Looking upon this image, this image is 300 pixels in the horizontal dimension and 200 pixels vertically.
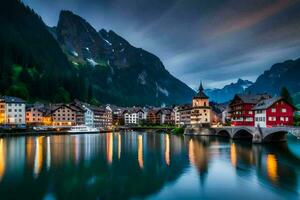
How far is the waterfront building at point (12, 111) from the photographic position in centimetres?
15375

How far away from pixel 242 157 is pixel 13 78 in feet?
565

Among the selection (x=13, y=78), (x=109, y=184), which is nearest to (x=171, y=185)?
(x=109, y=184)

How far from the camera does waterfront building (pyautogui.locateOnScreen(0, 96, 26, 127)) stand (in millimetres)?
153750

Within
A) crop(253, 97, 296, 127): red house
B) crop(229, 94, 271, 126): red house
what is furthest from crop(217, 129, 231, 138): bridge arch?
crop(253, 97, 296, 127): red house

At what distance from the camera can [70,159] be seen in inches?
2250

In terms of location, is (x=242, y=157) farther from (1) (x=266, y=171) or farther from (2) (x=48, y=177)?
(2) (x=48, y=177)

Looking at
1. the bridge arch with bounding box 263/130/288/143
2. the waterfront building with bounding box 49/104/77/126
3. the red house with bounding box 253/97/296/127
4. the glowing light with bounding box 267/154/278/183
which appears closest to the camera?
the glowing light with bounding box 267/154/278/183

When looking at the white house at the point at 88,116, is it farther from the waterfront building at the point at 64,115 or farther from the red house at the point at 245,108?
the red house at the point at 245,108

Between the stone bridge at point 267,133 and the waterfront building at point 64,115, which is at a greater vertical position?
the waterfront building at point 64,115

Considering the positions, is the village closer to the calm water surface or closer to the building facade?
the building facade

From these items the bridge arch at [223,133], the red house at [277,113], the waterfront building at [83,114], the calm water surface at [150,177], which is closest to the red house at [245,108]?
the bridge arch at [223,133]

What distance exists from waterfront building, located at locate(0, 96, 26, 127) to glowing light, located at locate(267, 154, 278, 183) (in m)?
128

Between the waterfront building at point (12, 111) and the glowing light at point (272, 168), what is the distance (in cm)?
12809

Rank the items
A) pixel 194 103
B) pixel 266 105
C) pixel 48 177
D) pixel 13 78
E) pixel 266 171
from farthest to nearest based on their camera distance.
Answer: pixel 13 78 → pixel 194 103 → pixel 266 105 → pixel 266 171 → pixel 48 177
